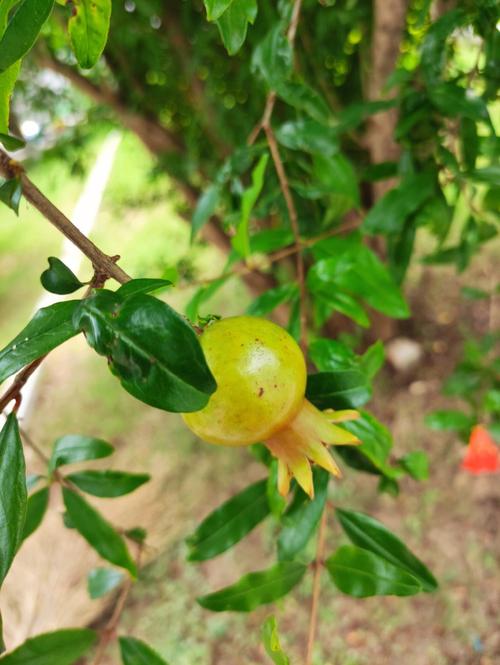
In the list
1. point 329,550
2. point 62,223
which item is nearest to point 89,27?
point 62,223

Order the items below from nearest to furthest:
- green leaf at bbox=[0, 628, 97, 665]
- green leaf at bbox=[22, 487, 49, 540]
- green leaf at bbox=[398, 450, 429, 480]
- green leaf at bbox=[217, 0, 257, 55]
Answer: green leaf at bbox=[217, 0, 257, 55] → green leaf at bbox=[0, 628, 97, 665] → green leaf at bbox=[22, 487, 49, 540] → green leaf at bbox=[398, 450, 429, 480]

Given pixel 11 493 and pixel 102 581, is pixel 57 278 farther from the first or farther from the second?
pixel 102 581

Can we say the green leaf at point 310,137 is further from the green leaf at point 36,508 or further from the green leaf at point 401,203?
the green leaf at point 36,508

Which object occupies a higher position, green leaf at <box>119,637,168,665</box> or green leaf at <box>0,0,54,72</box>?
green leaf at <box>0,0,54,72</box>

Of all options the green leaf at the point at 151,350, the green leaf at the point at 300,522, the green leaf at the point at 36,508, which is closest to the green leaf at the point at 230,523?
the green leaf at the point at 300,522

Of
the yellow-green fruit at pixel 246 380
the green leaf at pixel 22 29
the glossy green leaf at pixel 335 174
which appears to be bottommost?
the glossy green leaf at pixel 335 174

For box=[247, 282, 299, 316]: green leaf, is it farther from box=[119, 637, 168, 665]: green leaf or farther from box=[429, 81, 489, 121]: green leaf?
box=[119, 637, 168, 665]: green leaf

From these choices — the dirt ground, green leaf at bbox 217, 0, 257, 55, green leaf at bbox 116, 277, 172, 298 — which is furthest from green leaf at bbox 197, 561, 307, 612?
the dirt ground
